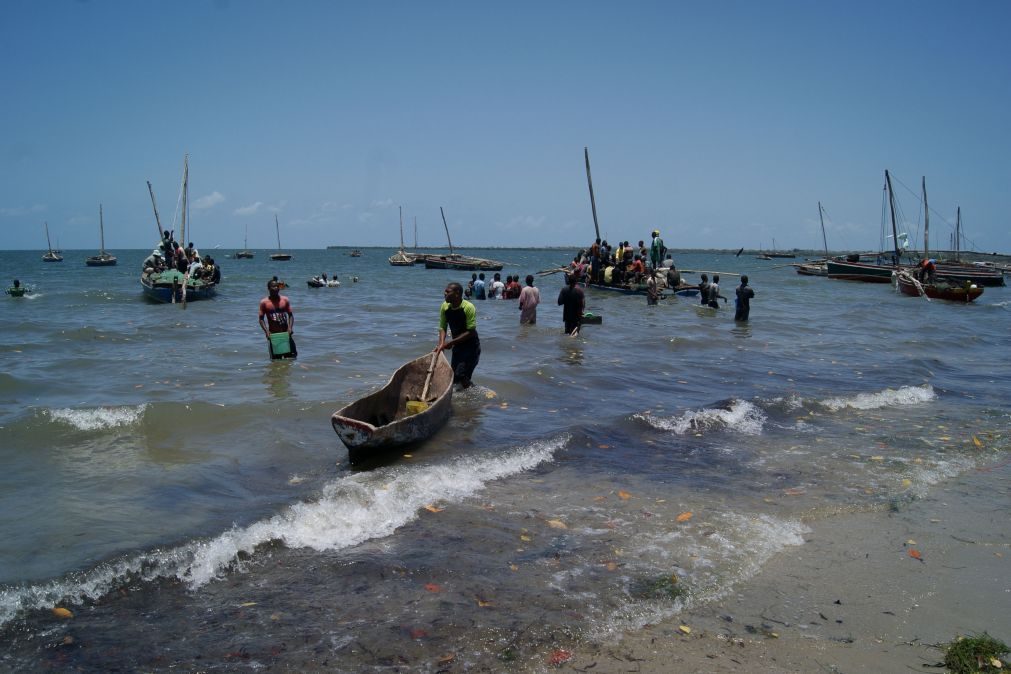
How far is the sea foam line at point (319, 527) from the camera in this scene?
4621 millimetres

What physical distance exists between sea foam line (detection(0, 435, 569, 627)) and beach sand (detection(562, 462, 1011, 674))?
8.45 feet

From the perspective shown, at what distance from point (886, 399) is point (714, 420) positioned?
383 centimetres

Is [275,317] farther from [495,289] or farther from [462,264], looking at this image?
[462,264]

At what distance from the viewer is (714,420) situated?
31.0 ft

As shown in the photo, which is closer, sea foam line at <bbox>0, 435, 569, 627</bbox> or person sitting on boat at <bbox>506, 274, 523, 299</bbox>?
sea foam line at <bbox>0, 435, 569, 627</bbox>

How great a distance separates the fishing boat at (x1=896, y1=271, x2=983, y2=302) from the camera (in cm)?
3222

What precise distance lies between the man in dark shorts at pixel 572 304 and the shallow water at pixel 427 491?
1557 mm

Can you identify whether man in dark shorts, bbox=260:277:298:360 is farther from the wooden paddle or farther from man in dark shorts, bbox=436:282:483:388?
the wooden paddle

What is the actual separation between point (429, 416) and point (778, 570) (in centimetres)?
457

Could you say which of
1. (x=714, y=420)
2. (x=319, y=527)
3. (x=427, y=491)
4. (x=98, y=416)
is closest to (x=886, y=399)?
(x=714, y=420)

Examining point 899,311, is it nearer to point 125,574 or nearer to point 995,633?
point 995,633

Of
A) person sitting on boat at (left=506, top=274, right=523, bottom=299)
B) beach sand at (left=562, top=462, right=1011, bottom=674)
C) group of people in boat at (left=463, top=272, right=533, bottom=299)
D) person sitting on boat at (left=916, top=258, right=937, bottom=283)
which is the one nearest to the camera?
beach sand at (left=562, top=462, right=1011, bottom=674)

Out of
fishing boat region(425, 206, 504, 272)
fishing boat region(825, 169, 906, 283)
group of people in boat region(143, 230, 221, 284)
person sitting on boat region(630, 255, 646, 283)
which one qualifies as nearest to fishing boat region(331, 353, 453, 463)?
person sitting on boat region(630, 255, 646, 283)

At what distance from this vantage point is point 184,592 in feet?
15.1
